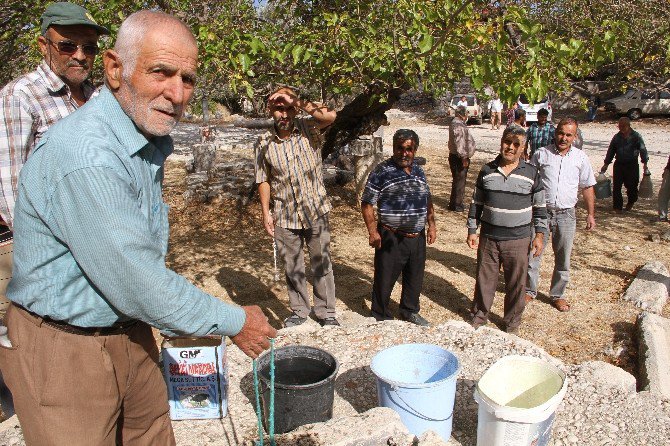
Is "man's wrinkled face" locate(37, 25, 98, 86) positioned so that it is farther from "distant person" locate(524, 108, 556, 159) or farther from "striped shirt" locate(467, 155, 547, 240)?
"distant person" locate(524, 108, 556, 159)

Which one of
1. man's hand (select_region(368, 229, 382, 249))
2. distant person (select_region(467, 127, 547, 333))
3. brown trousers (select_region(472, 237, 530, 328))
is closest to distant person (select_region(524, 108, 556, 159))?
distant person (select_region(467, 127, 547, 333))

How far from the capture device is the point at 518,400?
135 inches

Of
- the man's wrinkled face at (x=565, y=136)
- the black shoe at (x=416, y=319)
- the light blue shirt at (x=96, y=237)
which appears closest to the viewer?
the light blue shirt at (x=96, y=237)

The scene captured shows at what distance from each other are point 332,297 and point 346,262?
2.27 meters

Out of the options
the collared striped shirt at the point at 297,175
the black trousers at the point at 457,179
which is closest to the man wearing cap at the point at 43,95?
the collared striped shirt at the point at 297,175

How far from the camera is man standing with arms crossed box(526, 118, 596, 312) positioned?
5.68 meters

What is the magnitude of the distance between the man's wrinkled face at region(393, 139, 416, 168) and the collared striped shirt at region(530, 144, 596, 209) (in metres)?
1.54

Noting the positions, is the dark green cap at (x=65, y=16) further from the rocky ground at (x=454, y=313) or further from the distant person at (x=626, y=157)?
the distant person at (x=626, y=157)

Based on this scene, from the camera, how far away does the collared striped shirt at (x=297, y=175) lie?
493cm

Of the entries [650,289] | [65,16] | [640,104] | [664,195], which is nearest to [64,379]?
[65,16]

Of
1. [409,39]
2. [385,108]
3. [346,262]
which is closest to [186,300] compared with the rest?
[409,39]

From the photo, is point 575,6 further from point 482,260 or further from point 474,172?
point 474,172

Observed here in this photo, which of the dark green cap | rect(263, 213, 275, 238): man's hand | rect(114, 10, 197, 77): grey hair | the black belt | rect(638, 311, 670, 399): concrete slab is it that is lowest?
rect(638, 311, 670, 399): concrete slab

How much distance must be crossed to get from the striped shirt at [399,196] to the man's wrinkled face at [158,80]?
3323 mm
